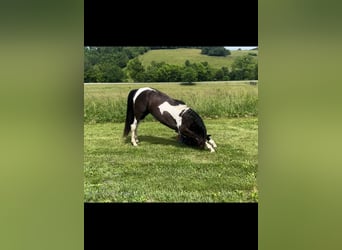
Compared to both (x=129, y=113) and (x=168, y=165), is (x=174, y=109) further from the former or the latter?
(x=168, y=165)

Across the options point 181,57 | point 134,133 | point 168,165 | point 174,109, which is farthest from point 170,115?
point 181,57

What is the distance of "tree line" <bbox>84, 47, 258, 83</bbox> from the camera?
752 cm

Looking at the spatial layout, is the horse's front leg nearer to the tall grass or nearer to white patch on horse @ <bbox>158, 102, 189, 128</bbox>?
the tall grass

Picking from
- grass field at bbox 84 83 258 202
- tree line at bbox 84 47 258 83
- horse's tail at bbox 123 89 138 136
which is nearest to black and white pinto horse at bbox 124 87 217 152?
horse's tail at bbox 123 89 138 136

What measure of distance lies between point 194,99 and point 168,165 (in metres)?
1.28

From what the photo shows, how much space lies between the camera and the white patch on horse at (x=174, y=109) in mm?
7344

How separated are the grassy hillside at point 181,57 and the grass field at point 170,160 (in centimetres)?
42

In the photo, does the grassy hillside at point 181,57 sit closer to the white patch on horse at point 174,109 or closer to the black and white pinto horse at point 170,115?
the black and white pinto horse at point 170,115

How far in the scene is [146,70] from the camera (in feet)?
25.0

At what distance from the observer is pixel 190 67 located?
25.0ft

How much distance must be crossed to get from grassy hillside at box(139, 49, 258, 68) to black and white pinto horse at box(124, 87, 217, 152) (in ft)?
1.87
